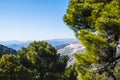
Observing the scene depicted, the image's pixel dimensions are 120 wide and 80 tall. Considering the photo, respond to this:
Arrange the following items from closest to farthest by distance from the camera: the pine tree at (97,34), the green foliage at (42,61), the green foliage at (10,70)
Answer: the pine tree at (97,34), the green foliage at (10,70), the green foliage at (42,61)

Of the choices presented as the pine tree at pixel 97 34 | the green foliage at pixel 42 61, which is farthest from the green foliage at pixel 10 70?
the pine tree at pixel 97 34

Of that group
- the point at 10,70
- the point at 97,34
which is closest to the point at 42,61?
the point at 10,70

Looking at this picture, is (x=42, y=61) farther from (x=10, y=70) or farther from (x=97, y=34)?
(x=97, y=34)

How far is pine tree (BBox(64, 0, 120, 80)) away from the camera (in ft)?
60.1

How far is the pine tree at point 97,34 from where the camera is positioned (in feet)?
60.1

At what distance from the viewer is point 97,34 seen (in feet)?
63.5

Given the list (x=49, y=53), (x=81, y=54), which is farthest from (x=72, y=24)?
(x=49, y=53)

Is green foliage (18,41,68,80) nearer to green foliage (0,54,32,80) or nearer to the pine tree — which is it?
green foliage (0,54,32,80)

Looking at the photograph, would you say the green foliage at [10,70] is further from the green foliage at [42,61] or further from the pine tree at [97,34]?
the pine tree at [97,34]

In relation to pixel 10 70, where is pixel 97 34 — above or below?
A: above

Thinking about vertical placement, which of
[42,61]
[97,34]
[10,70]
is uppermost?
[97,34]

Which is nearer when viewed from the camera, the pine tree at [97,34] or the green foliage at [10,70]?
the pine tree at [97,34]

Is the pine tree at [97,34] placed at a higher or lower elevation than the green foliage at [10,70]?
higher

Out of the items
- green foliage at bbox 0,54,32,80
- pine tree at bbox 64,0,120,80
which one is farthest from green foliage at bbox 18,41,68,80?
pine tree at bbox 64,0,120,80
